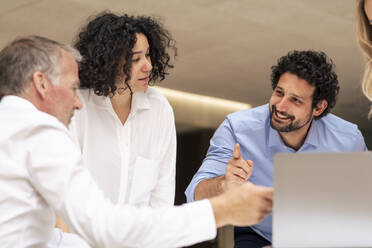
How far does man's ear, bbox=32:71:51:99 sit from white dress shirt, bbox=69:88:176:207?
0.72 meters

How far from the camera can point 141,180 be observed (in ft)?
7.22

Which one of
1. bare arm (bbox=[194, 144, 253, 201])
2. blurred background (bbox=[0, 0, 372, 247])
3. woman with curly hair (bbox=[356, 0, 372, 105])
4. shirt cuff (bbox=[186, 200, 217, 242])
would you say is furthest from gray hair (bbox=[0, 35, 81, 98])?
blurred background (bbox=[0, 0, 372, 247])

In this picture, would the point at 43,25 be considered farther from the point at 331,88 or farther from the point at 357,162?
the point at 357,162

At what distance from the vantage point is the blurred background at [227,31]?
5477 millimetres

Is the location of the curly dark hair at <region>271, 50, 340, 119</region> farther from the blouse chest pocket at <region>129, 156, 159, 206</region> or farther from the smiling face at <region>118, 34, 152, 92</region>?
the blouse chest pocket at <region>129, 156, 159, 206</region>

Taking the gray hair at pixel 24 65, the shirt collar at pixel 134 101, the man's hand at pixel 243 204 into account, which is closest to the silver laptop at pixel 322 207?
the man's hand at pixel 243 204

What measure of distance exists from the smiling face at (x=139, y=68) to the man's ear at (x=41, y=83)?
0.79 metres

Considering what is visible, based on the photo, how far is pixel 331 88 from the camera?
2648mm

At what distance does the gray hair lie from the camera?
1.44m

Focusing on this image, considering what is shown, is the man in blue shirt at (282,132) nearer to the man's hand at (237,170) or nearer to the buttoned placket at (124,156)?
the buttoned placket at (124,156)

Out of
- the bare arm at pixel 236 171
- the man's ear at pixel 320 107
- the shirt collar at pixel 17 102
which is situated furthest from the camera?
the man's ear at pixel 320 107

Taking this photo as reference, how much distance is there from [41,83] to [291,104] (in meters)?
1.32

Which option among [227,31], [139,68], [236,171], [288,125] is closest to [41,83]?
[236,171]

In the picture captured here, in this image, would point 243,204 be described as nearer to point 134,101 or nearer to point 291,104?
point 134,101
